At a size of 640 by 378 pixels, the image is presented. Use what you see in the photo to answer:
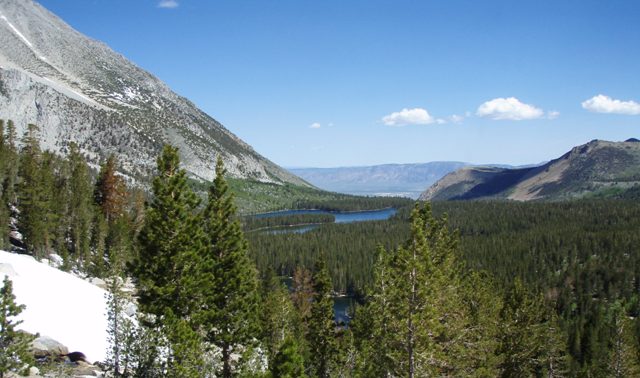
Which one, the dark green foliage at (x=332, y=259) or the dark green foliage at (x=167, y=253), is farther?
the dark green foliage at (x=332, y=259)

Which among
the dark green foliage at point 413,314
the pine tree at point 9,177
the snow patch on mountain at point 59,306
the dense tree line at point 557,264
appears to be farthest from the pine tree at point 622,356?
the pine tree at point 9,177

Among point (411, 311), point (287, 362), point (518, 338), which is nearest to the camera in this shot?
point (287, 362)

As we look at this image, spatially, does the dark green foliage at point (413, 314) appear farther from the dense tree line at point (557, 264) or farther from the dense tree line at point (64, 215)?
the dense tree line at point (557, 264)

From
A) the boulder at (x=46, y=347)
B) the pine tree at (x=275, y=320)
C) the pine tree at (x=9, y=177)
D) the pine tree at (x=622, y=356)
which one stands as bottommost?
the pine tree at (x=622, y=356)

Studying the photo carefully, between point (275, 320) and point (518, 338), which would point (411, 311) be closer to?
point (518, 338)

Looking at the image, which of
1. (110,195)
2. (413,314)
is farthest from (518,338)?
(110,195)

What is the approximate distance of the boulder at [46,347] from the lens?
36031 mm

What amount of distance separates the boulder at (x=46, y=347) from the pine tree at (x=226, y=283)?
40.8 ft

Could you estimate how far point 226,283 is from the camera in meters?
33.9

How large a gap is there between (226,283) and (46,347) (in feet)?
51.9

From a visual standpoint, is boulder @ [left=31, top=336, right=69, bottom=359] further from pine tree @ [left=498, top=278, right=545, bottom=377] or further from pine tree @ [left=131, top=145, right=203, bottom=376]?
pine tree @ [left=498, top=278, right=545, bottom=377]

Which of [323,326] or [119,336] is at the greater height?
[119,336]

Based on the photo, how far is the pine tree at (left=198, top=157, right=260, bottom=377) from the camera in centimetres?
3331

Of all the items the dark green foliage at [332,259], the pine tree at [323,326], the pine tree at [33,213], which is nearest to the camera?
the pine tree at [323,326]
